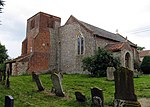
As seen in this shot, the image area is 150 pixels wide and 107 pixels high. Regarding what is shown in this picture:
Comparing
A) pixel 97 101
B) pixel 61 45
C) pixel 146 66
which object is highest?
pixel 61 45

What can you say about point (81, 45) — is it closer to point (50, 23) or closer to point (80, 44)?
point (80, 44)

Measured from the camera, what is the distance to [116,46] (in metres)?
30.5

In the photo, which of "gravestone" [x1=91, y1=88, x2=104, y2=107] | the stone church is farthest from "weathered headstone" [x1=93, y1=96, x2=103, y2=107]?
the stone church

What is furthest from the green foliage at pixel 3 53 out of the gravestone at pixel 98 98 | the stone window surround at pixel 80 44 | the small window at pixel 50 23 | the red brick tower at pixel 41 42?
the gravestone at pixel 98 98

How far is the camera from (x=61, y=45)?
35781mm

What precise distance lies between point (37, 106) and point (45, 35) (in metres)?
25.8

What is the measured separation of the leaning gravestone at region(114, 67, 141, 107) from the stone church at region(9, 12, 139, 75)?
2163cm

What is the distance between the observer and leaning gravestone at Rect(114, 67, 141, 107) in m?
7.48

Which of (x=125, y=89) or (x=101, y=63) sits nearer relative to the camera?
(x=125, y=89)

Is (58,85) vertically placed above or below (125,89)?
below

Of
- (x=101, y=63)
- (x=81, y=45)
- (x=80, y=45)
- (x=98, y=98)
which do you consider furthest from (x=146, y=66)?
(x=98, y=98)

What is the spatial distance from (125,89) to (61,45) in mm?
28521

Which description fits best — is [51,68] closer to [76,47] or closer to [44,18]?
[76,47]

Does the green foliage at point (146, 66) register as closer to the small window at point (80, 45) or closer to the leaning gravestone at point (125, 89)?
the small window at point (80, 45)
